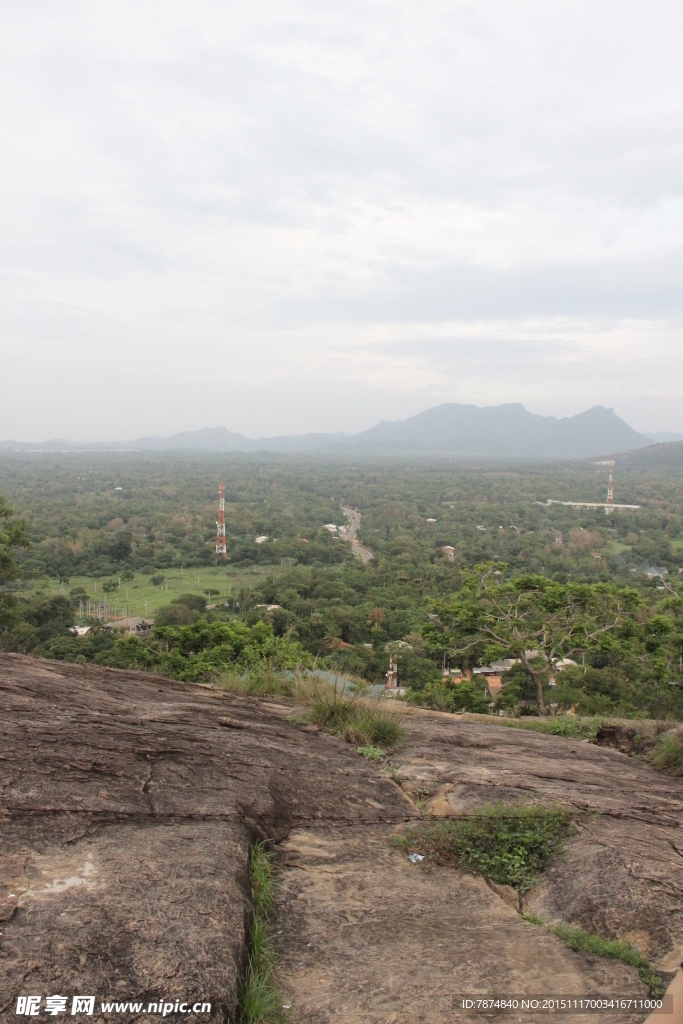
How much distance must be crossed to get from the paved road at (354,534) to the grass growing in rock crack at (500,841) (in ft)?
111

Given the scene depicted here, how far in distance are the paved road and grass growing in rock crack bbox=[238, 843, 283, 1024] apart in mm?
34555

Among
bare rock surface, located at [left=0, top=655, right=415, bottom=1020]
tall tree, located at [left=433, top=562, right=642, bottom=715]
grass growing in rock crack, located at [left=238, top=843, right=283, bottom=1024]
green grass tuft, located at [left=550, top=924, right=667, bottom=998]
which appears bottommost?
tall tree, located at [left=433, top=562, right=642, bottom=715]

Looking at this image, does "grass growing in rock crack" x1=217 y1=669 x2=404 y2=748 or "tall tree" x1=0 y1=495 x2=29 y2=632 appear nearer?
"grass growing in rock crack" x1=217 y1=669 x2=404 y2=748

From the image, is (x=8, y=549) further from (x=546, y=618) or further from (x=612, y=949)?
(x=612, y=949)

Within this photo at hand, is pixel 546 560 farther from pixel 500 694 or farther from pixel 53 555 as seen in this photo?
pixel 53 555

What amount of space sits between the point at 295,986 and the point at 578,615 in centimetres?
893

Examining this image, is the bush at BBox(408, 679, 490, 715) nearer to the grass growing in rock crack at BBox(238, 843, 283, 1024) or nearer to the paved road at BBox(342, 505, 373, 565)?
the grass growing in rock crack at BBox(238, 843, 283, 1024)

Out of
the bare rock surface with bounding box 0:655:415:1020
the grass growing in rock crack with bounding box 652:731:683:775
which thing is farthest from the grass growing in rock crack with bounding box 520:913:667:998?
the grass growing in rock crack with bounding box 652:731:683:775

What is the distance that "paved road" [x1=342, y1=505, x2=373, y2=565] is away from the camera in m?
42.1

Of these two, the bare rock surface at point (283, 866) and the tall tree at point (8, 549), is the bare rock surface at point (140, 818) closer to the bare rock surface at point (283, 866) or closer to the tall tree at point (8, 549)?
the bare rock surface at point (283, 866)

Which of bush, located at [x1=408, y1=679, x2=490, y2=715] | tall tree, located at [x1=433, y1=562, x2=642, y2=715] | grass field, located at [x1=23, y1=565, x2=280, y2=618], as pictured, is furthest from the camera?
grass field, located at [x1=23, y1=565, x2=280, y2=618]

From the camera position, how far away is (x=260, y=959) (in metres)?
2.33

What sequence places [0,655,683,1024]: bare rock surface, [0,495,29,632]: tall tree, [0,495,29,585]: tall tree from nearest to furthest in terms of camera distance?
[0,655,683,1024]: bare rock surface, [0,495,29,585]: tall tree, [0,495,29,632]: tall tree

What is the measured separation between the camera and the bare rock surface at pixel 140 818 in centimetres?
205
